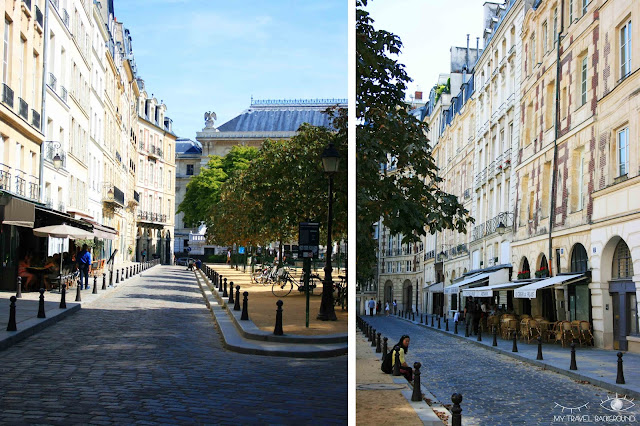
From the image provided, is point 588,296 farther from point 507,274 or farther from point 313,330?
point 313,330

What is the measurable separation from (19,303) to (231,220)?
18.5 meters

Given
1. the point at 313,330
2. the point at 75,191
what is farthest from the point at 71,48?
the point at 313,330

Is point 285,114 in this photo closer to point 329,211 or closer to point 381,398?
point 329,211

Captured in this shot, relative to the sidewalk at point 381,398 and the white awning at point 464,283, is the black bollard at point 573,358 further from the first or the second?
the white awning at point 464,283

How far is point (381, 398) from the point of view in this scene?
5.87 meters

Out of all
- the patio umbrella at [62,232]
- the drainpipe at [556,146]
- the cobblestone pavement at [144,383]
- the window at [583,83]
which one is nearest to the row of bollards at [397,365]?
the cobblestone pavement at [144,383]

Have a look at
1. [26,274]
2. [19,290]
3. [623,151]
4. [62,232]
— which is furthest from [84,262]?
[623,151]

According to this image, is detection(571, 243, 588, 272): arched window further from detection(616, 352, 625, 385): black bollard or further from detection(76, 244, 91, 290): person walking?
detection(76, 244, 91, 290): person walking

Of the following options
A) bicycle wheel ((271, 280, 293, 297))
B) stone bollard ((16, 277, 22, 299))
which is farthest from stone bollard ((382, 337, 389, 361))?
bicycle wheel ((271, 280, 293, 297))

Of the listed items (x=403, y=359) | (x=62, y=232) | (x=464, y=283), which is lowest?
(x=403, y=359)

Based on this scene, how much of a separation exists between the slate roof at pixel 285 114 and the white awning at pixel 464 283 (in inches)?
70.2

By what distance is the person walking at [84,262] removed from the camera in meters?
4.73

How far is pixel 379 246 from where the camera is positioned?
7090 mm

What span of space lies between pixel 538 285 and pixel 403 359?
1724 millimetres
